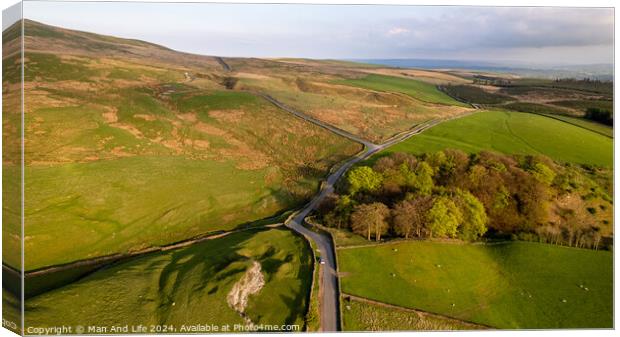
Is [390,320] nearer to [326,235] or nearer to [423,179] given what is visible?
[326,235]

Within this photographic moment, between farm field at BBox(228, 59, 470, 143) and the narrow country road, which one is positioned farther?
farm field at BBox(228, 59, 470, 143)

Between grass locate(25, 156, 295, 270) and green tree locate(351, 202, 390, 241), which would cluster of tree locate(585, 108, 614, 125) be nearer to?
green tree locate(351, 202, 390, 241)

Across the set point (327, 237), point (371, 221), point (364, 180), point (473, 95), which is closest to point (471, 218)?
point (371, 221)

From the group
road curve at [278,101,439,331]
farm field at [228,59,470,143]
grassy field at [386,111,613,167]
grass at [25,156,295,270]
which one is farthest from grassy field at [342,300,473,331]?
farm field at [228,59,470,143]

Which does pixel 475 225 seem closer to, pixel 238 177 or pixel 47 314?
A: pixel 238 177

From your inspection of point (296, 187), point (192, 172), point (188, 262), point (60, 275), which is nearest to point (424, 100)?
point (296, 187)
